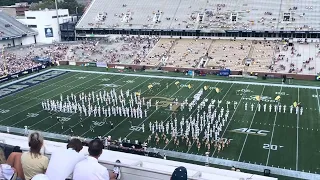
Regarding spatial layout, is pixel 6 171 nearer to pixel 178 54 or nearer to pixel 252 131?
pixel 252 131

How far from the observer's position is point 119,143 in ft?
58.1

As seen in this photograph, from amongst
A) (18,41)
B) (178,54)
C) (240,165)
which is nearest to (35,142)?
(240,165)

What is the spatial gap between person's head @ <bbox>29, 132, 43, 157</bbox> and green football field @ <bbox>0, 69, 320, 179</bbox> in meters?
13.7

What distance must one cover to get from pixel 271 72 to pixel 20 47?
119ft

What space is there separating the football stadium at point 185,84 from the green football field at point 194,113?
0.29ft

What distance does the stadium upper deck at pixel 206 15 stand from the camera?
155 ft

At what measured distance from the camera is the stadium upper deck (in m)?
47.3

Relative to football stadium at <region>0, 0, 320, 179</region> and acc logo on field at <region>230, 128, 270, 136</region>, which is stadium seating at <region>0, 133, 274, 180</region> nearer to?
football stadium at <region>0, 0, 320, 179</region>

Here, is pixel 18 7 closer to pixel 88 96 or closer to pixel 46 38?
pixel 46 38

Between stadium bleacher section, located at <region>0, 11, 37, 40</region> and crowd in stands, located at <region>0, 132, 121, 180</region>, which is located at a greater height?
stadium bleacher section, located at <region>0, 11, 37, 40</region>

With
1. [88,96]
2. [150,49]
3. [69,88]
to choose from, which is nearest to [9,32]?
[150,49]

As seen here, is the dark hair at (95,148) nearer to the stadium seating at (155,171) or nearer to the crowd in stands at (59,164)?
the crowd in stands at (59,164)

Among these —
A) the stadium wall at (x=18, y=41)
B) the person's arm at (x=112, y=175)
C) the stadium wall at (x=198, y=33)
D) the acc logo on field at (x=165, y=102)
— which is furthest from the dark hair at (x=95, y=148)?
the stadium wall at (x=18, y=41)

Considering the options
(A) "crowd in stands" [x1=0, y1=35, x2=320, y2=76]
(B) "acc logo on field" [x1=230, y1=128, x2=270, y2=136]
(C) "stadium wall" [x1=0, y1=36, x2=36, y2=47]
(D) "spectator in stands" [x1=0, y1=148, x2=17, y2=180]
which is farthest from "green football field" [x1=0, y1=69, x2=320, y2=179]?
(C) "stadium wall" [x1=0, y1=36, x2=36, y2=47]
